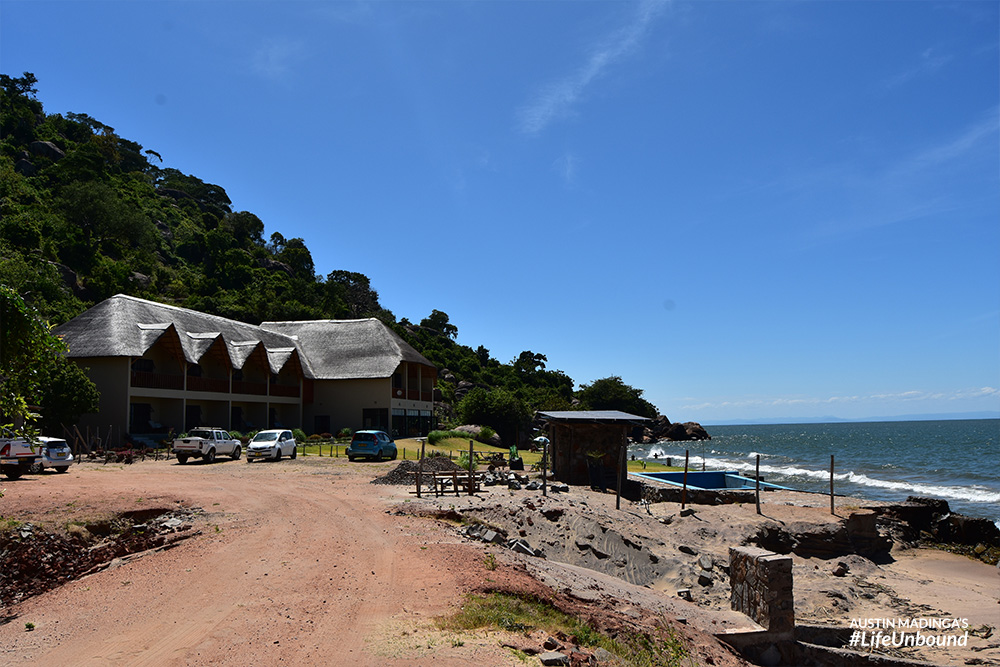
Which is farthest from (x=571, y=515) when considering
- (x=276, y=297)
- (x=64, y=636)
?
(x=276, y=297)

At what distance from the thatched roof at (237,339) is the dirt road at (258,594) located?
21.6 m

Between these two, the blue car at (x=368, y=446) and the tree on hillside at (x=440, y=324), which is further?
the tree on hillside at (x=440, y=324)

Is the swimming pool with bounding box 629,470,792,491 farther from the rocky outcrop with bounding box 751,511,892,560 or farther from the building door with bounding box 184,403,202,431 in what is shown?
the building door with bounding box 184,403,202,431

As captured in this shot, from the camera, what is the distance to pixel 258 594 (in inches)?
372

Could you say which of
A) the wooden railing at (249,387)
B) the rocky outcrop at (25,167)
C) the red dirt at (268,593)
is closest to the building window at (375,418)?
the wooden railing at (249,387)

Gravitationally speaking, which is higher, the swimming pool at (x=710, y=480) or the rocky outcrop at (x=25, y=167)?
the rocky outcrop at (x=25, y=167)

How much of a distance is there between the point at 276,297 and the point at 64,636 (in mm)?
80707

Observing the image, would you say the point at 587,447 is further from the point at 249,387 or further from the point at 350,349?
the point at 350,349

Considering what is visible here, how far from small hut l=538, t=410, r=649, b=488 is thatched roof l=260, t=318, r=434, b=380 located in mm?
24405

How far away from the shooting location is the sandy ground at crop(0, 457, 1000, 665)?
309 inches

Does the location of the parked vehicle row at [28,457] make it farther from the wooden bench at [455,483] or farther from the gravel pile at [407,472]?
the wooden bench at [455,483]

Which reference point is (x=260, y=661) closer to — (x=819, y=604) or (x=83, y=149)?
(x=819, y=604)

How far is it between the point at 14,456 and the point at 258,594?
16398mm

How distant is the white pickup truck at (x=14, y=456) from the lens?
67.3 ft
